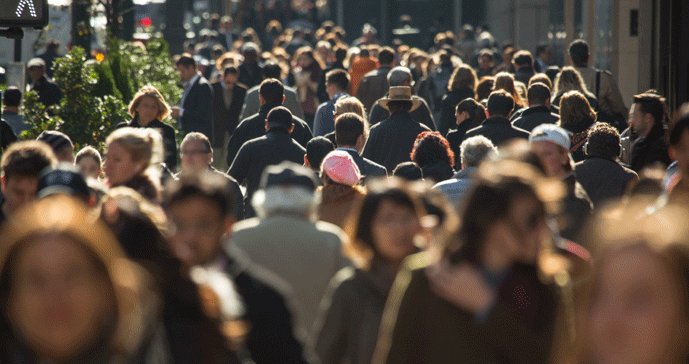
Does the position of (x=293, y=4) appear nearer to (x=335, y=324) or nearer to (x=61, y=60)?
(x=61, y=60)

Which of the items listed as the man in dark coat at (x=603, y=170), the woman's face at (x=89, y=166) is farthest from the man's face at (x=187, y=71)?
the man in dark coat at (x=603, y=170)

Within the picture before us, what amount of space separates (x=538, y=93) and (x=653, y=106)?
205 cm

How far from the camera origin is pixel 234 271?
3572 millimetres

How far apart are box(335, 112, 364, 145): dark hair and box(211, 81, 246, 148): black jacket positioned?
628 cm

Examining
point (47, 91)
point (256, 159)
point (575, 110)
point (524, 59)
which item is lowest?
point (256, 159)

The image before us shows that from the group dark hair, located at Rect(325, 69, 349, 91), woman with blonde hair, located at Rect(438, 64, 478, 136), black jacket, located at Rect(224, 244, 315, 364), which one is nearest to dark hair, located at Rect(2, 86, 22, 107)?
dark hair, located at Rect(325, 69, 349, 91)

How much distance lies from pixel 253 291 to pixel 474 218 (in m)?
0.78

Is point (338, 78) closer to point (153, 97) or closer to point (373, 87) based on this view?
point (373, 87)

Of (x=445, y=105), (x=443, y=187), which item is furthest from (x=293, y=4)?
(x=443, y=187)

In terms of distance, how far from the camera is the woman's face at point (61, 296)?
9.08 ft

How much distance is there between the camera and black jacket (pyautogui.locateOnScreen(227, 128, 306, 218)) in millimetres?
9258

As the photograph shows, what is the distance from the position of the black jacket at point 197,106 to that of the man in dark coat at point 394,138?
14.2 feet

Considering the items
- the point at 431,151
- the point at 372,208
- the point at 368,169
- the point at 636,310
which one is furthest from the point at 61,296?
the point at 368,169

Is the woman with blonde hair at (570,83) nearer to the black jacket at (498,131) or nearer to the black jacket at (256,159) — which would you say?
the black jacket at (498,131)
